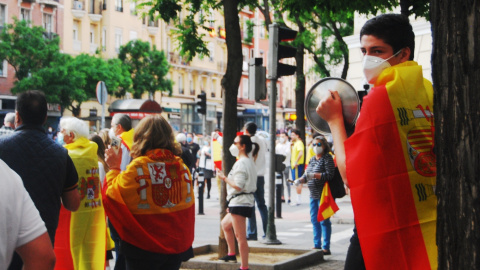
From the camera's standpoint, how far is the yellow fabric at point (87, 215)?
7.96m

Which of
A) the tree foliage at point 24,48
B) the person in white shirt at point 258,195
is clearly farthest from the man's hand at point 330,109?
the tree foliage at point 24,48

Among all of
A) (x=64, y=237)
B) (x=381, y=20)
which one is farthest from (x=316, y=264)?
(x=381, y=20)

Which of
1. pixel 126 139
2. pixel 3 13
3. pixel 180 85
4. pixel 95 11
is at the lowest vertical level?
pixel 126 139

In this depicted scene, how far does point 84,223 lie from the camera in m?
8.05

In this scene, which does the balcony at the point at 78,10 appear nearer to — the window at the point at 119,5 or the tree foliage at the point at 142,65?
the tree foliage at the point at 142,65

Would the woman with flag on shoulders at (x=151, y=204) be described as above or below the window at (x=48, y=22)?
below

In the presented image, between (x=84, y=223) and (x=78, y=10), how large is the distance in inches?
2179

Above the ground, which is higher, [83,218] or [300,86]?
[300,86]

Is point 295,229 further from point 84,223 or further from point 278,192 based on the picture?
point 84,223

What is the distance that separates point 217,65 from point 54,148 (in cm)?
7968

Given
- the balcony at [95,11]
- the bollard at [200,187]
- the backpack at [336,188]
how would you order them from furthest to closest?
1. the balcony at [95,11]
2. the bollard at [200,187]
3. the backpack at [336,188]

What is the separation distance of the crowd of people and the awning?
130 ft

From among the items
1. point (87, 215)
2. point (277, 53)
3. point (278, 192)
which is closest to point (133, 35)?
point (278, 192)

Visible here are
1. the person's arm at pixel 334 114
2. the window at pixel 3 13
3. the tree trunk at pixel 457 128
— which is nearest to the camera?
the tree trunk at pixel 457 128
